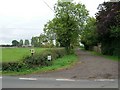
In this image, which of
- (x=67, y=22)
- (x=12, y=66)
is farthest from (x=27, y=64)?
(x=67, y=22)

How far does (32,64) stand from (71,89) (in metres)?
11.1

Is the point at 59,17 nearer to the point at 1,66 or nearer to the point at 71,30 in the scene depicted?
the point at 71,30

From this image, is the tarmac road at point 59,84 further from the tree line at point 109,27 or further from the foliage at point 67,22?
the foliage at point 67,22

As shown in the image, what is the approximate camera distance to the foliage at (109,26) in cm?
Result: 4098

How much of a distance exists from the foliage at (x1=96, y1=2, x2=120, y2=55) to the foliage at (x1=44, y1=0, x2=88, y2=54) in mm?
5116

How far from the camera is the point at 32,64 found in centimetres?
2361

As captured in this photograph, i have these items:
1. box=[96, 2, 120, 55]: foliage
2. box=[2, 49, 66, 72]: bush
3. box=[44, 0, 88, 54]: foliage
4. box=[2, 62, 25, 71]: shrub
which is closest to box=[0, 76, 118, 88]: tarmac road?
box=[2, 62, 25, 71]: shrub

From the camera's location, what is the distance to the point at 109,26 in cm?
4409

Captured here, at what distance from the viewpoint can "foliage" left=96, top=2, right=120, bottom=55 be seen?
41.0 meters

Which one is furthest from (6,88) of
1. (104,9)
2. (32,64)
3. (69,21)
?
(69,21)

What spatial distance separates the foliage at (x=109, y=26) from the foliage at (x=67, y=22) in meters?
5.12

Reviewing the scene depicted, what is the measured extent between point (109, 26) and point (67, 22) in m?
11.5

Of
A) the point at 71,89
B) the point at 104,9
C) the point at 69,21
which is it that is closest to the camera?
the point at 71,89

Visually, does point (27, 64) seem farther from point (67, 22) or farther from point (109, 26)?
point (67, 22)
